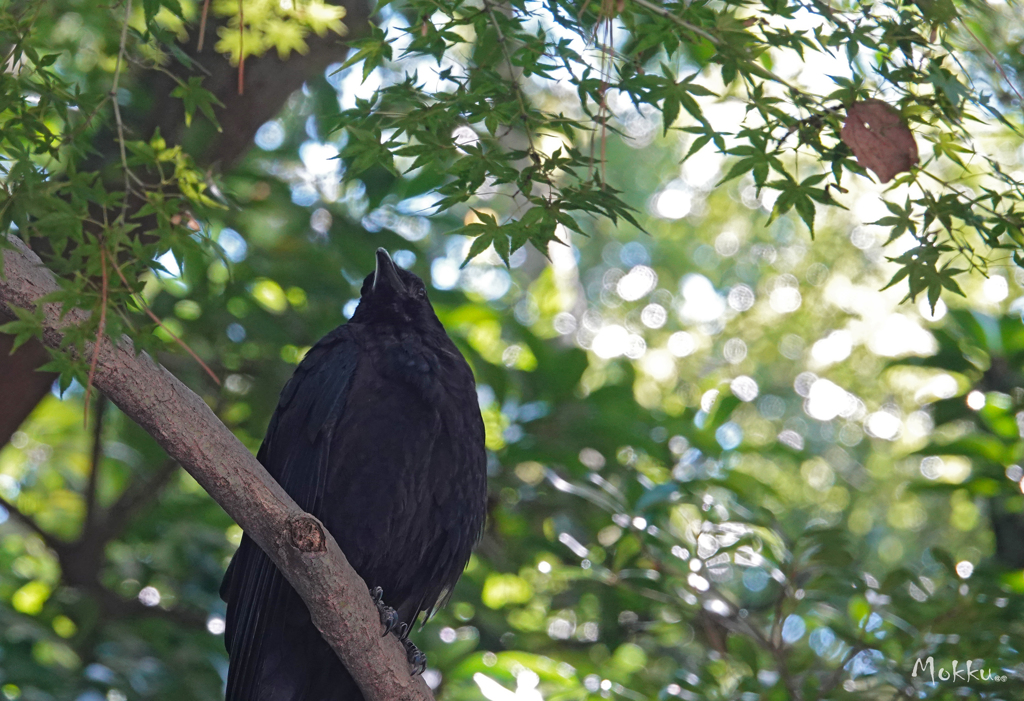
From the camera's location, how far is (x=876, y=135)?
1878mm

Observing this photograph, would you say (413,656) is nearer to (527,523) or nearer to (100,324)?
(100,324)

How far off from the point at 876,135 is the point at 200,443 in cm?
151

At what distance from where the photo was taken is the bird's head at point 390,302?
9.10ft

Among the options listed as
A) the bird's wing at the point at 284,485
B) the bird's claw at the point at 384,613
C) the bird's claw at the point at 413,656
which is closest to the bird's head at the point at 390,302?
the bird's wing at the point at 284,485

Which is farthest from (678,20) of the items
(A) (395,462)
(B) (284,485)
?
(B) (284,485)

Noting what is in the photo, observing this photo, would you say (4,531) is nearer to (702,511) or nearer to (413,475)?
(413,475)

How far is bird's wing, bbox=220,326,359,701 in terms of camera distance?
228 cm

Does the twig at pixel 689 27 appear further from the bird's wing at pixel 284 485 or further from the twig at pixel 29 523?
the twig at pixel 29 523

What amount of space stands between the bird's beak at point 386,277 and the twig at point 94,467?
4.41 feet

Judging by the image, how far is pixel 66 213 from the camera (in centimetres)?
171

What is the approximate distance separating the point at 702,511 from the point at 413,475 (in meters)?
1.55

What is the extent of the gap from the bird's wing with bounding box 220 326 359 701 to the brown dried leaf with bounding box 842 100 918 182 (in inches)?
56.1

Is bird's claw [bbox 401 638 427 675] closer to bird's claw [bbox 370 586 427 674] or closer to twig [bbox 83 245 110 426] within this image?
bird's claw [bbox 370 586 427 674]

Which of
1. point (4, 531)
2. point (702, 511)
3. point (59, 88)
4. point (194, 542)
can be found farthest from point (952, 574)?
point (4, 531)
